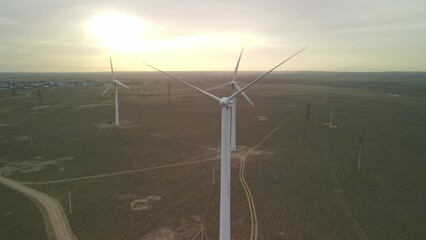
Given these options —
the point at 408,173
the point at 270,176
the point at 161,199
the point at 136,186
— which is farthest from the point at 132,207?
the point at 408,173

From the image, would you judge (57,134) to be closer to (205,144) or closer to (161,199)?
(205,144)

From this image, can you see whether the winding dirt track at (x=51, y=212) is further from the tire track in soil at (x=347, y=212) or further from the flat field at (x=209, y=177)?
the tire track in soil at (x=347, y=212)

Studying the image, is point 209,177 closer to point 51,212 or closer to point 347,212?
point 347,212

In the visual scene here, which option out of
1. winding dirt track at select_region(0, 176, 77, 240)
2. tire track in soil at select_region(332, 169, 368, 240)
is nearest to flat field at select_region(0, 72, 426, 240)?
tire track in soil at select_region(332, 169, 368, 240)

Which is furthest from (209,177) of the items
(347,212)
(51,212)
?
(51,212)

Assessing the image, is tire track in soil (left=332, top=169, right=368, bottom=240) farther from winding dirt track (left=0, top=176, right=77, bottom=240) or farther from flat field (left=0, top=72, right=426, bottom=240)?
winding dirt track (left=0, top=176, right=77, bottom=240)

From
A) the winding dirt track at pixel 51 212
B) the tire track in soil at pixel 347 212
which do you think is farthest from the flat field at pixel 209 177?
the winding dirt track at pixel 51 212

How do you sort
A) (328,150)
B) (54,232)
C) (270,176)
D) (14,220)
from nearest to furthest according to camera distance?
(54,232) → (14,220) → (270,176) → (328,150)
